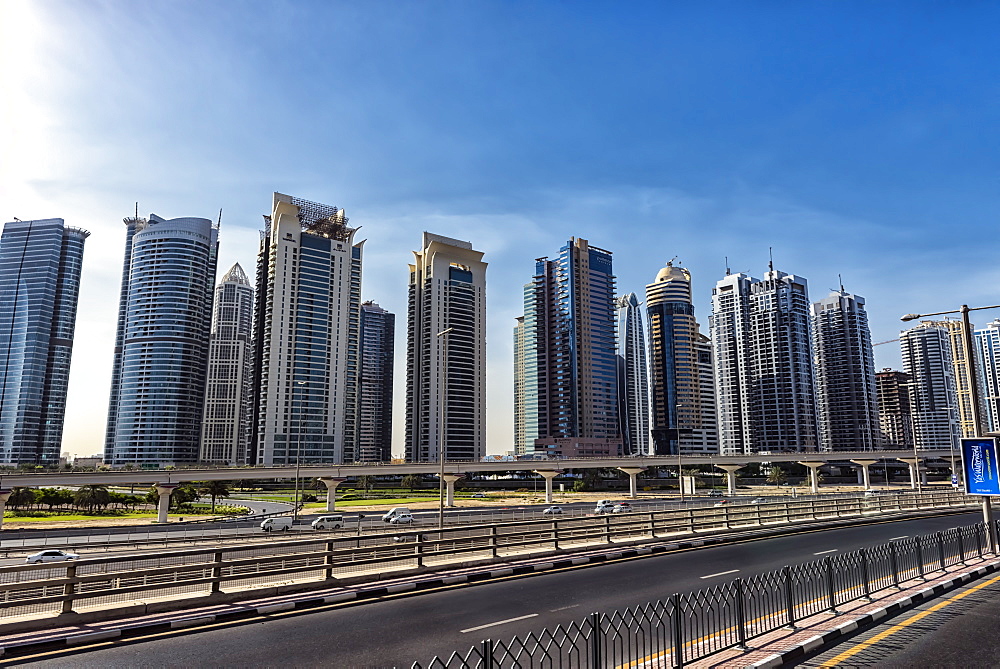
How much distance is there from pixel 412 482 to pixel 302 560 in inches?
5248

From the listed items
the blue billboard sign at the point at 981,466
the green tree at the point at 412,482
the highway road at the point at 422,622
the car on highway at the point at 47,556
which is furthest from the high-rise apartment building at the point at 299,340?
the blue billboard sign at the point at 981,466

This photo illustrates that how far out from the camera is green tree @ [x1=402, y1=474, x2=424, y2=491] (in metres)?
153

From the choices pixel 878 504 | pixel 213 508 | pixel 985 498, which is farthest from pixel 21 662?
pixel 213 508

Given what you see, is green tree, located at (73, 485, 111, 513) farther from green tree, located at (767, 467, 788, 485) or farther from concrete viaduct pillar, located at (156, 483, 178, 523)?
green tree, located at (767, 467, 788, 485)

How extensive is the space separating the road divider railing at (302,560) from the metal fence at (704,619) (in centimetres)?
809

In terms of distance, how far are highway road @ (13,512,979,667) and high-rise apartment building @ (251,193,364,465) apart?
156635 millimetres

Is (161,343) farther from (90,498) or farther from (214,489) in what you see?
(90,498)

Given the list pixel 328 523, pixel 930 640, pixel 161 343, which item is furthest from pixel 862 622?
pixel 161 343

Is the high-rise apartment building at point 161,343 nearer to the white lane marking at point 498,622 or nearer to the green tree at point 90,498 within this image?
the green tree at point 90,498

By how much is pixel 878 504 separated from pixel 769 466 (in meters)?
152

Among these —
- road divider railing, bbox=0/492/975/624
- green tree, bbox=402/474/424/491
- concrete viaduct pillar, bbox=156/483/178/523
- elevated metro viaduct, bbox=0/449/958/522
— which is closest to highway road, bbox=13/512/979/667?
road divider railing, bbox=0/492/975/624

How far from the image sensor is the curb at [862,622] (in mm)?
10672

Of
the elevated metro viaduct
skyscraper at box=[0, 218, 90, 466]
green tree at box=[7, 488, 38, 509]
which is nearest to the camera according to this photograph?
the elevated metro viaduct

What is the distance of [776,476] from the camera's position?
15462 centimetres
